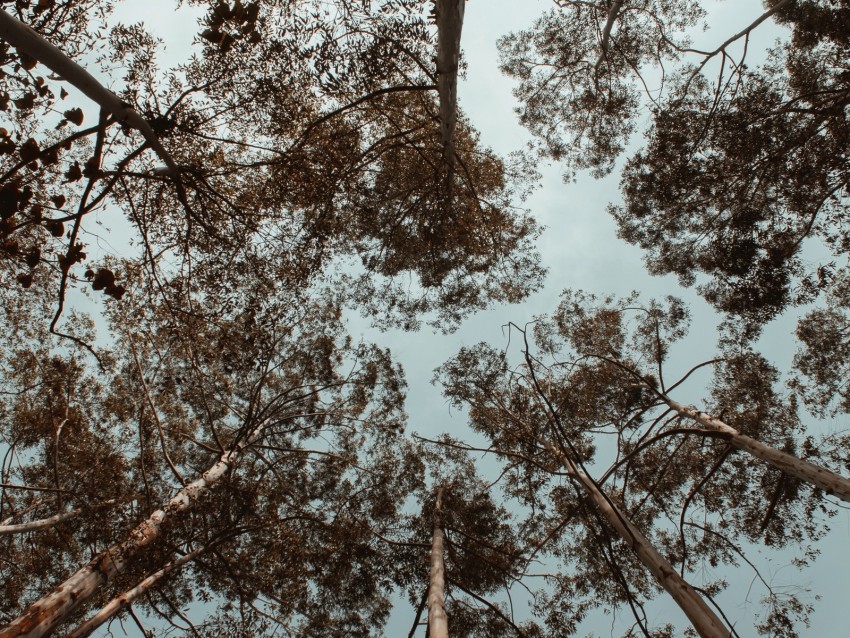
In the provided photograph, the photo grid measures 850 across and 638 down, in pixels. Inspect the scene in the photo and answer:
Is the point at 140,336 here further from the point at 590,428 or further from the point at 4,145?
the point at 590,428

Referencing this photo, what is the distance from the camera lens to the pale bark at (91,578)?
388 centimetres

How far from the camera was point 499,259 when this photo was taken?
33.7 feet

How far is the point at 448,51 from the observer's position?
493cm

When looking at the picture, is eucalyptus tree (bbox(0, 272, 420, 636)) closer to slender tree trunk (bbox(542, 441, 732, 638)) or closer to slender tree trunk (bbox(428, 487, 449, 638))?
slender tree trunk (bbox(428, 487, 449, 638))

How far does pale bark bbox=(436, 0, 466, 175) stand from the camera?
15.2ft

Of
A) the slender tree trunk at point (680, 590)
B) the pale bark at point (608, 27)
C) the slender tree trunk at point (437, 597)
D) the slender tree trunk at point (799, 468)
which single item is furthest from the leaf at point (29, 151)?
the pale bark at point (608, 27)

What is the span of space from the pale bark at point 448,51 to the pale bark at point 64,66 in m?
3.16

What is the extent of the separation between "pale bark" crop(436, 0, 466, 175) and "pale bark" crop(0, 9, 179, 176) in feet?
10.4

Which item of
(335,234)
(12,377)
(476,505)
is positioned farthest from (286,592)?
(12,377)

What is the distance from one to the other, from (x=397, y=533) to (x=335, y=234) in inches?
240

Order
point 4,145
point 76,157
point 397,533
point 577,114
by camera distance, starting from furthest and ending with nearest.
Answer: point 577,114 < point 397,533 < point 76,157 < point 4,145

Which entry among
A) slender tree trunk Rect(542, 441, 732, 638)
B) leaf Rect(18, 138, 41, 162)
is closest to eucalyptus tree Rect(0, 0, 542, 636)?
leaf Rect(18, 138, 41, 162)

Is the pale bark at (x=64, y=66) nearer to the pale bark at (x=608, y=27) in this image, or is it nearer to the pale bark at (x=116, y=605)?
the pale bark at (x=116, y=605)

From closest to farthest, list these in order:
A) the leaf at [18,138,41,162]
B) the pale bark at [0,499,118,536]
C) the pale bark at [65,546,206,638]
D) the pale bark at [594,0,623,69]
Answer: the leaf at [18,138,41,162], the pale bark at [65,546,206,638], the pale bark at [0,499,118,536], the pale bark at [594,0,623,69]
